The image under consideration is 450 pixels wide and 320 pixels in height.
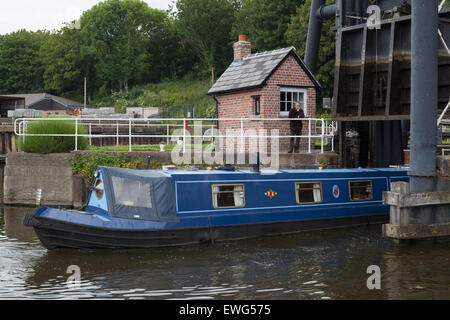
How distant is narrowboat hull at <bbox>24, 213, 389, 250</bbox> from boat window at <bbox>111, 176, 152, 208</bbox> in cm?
66

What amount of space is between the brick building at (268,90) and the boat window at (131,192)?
7.90 m

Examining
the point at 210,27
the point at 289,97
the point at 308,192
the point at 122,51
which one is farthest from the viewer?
the point at 122,51

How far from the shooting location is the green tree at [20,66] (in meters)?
80.6

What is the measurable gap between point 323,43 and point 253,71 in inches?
904

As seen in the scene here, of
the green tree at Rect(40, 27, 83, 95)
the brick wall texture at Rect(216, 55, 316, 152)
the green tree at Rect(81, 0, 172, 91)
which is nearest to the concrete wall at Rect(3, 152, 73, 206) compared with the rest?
the brick wall texture at Rect(216, 55, 316, 152)

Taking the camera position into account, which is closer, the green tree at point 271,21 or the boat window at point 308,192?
the boat window at point 308,192

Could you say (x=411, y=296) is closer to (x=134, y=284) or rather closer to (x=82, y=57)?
(x=134, y=284)

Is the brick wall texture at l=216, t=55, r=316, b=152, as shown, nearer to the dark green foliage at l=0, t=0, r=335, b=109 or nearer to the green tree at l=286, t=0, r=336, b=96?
the green tree at l=286, t=0, r=336, b=96

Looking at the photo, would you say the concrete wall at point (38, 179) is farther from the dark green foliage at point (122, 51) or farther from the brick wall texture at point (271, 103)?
the dark green foliage at point (122, 51)

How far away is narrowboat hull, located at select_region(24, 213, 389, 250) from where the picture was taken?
1106 cm

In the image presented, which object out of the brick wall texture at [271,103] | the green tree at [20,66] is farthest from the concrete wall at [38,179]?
the green tree at [20,66]

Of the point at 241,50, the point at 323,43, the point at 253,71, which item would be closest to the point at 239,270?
the point at 253,71

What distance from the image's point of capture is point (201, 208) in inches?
484

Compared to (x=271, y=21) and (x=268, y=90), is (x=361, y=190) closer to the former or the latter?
(x=268, y=90)
